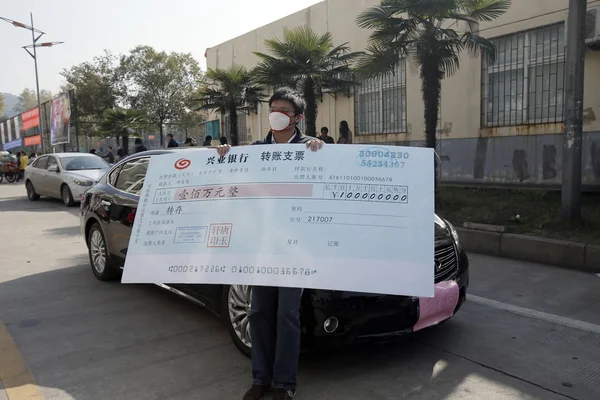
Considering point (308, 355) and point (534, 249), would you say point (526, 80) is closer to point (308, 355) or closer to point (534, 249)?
point (534, 249)

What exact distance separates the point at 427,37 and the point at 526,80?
3.03m

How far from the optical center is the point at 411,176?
2744mm

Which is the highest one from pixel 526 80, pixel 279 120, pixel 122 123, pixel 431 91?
pixel 122 123

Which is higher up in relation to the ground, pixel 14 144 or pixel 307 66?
pixel 307 66

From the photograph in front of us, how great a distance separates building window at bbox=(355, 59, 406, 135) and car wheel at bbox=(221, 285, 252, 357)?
34.0 ft

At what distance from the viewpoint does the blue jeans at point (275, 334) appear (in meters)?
2.75

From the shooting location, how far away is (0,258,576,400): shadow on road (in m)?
3.09

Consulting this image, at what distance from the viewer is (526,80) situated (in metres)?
10.5

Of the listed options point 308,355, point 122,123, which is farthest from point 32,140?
point 308,355

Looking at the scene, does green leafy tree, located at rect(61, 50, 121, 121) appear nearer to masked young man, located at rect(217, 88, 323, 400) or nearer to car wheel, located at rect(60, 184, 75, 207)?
car wheel, located at rect(60, 184, 75, 207)

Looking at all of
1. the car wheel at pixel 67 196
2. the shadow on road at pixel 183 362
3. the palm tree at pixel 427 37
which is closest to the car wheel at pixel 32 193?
the car wheel at pixel 67 196

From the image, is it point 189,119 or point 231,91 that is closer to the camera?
point 231,91

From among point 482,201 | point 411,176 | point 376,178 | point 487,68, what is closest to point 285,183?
point 376,178

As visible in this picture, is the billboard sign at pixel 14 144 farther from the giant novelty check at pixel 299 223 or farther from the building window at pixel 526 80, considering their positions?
the giant novelty check at pixel 299 223
